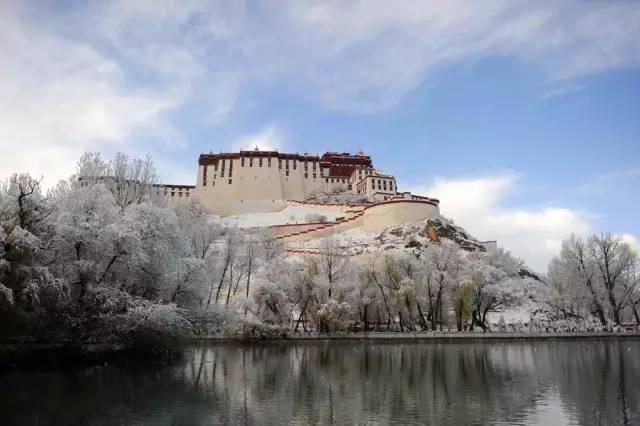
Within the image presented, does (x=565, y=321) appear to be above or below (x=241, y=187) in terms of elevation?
below

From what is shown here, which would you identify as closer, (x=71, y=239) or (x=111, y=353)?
(x=71, y=239)

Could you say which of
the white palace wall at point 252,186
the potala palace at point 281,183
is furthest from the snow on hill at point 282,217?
the white palace wall at point 252,186

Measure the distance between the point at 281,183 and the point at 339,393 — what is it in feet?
273

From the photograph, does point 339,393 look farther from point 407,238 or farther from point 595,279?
point 407,238

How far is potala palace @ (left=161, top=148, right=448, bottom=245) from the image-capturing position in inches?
3656

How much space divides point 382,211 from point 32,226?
56.0 meters

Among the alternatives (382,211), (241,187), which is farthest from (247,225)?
(382,211)

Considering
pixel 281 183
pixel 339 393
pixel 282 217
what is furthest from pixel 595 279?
pixel 281 183

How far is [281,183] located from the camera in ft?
323

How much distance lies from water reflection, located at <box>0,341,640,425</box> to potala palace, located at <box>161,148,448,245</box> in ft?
208

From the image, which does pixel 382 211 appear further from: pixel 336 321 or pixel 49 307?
pixel 49 307

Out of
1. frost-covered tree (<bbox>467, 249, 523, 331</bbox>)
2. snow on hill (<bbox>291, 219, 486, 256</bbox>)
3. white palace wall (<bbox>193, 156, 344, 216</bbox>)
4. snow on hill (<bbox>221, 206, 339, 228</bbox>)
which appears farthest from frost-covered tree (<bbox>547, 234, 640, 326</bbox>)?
white palace wall (<bbox>193, 156, 344, 216</bbox>)

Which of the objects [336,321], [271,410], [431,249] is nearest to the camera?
[271,410]

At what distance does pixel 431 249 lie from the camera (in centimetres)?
4578
